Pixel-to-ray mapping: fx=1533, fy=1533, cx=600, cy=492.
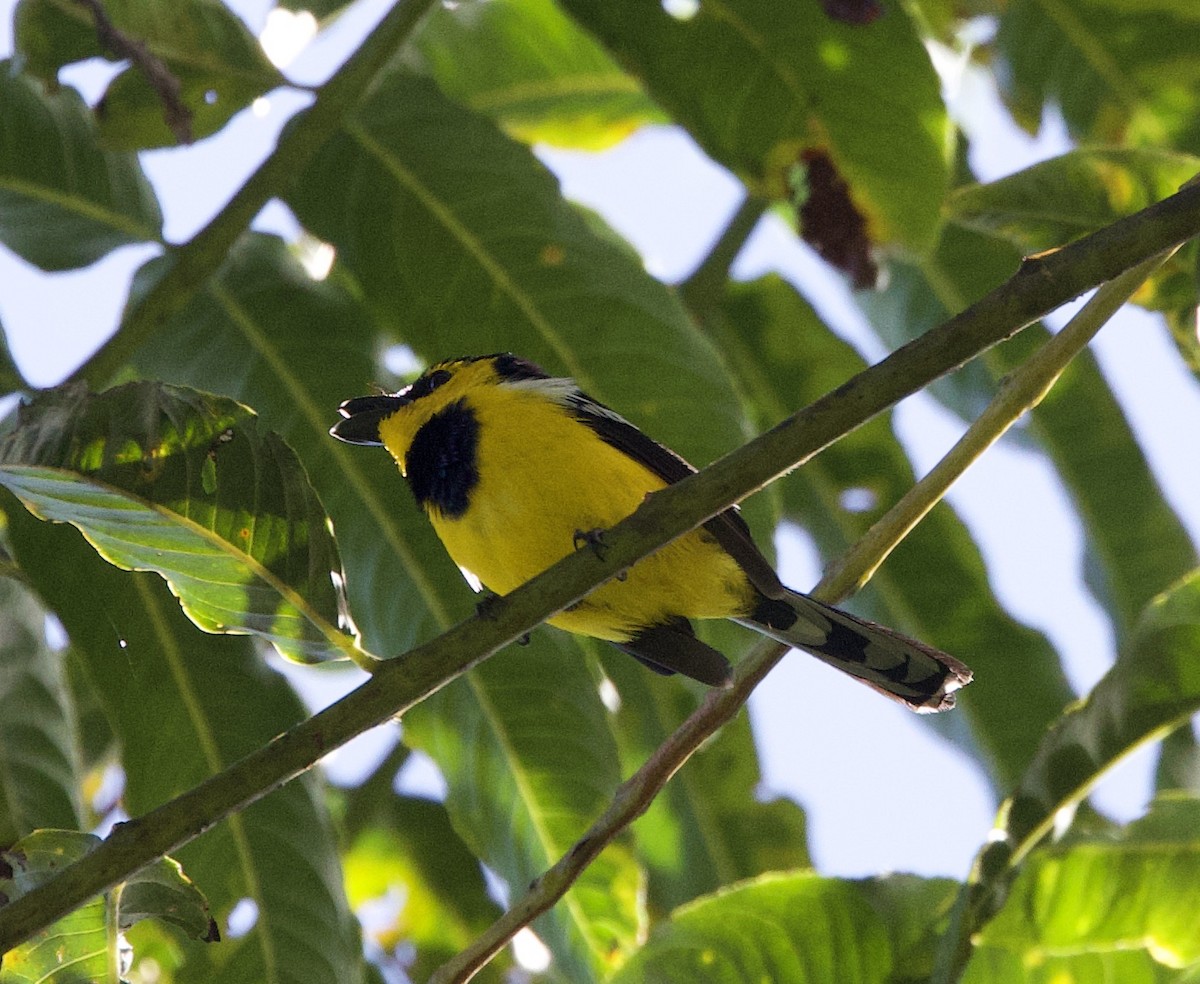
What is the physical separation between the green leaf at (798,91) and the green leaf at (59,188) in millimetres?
1015

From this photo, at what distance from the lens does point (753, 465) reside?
1841 millimetres

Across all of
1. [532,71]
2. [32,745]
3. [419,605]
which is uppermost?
[532,71]

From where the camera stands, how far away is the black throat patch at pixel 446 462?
3101mm

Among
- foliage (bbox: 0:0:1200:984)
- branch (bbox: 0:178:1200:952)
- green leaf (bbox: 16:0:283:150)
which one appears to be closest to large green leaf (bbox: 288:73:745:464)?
foliage (bbox: 0:0:1200:984)

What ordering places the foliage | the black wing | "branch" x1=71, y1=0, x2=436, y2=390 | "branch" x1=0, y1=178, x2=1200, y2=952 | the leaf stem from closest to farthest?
1. "branch" x1=0, y1=178, x2=1200, y2=952
2. the foliage
3. "branch" x1=71, y1=0, x2=436, y2=390
4. the black wing
5. the leaf stem

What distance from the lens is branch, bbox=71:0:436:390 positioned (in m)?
2.95

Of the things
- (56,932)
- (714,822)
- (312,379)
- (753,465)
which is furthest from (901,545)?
(56,932)

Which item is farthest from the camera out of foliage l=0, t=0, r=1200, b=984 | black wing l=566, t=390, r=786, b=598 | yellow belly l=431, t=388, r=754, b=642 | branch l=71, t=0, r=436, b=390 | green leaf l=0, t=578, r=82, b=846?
black wing l=566, t=390, r=786, b=598

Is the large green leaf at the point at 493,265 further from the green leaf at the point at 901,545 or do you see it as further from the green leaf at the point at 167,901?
the green leaf at the point at 167,901

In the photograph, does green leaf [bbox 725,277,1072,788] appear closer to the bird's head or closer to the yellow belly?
the yellow belly

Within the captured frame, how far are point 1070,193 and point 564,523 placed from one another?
114 centimetres

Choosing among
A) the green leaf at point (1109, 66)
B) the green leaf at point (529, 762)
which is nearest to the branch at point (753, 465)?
the green leaf at point (529, 762)

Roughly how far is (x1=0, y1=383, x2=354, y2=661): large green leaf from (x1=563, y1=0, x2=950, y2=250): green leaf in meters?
1.42

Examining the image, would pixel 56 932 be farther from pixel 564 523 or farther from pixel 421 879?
pixel 421 879
